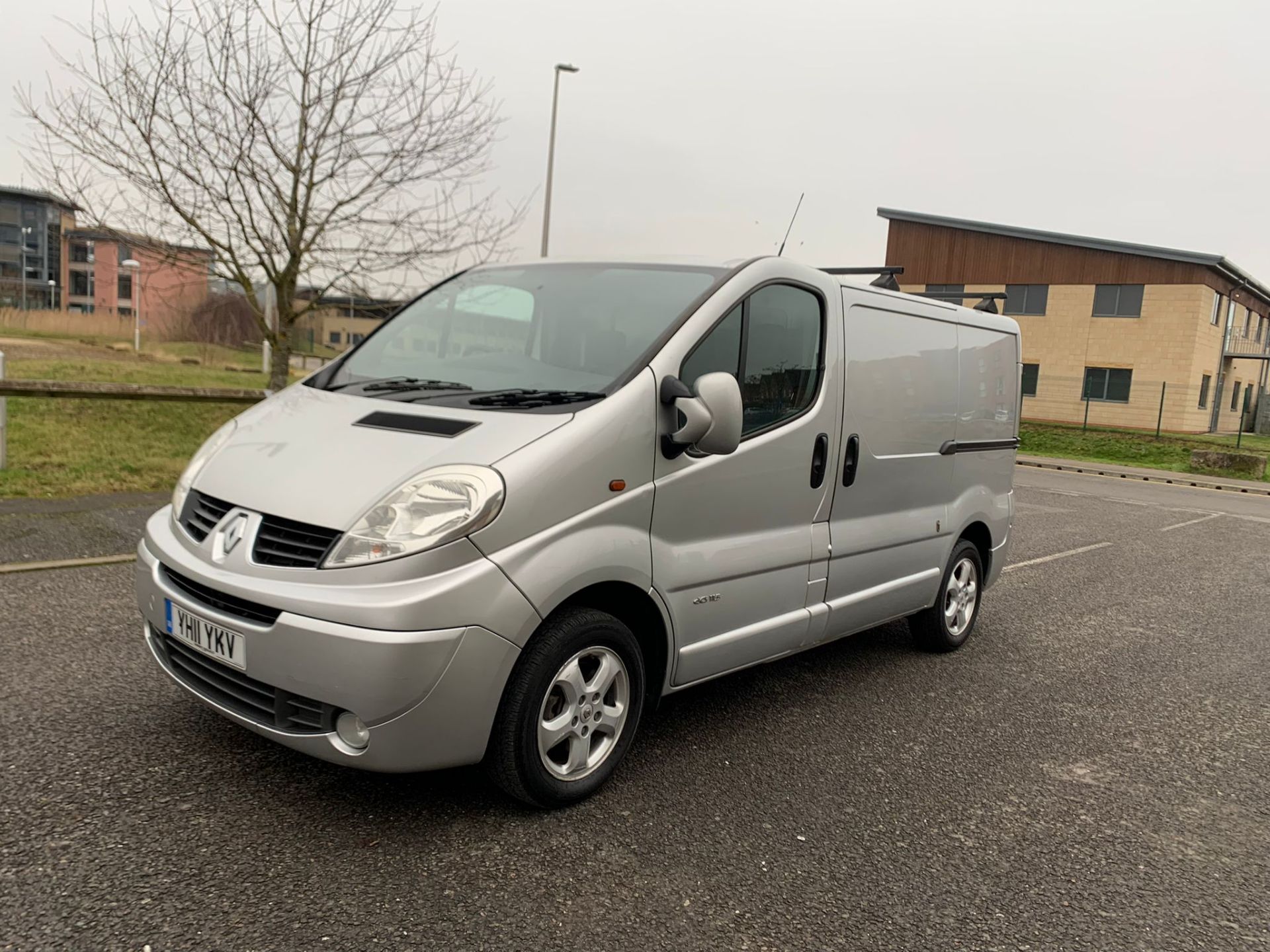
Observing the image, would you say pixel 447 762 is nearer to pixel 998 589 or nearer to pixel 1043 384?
pixel 998 589

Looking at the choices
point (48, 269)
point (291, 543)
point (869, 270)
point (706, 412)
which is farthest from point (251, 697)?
point (48, 269)

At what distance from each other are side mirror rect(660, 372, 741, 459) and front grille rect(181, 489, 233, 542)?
146 cm

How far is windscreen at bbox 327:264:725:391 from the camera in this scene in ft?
11.0

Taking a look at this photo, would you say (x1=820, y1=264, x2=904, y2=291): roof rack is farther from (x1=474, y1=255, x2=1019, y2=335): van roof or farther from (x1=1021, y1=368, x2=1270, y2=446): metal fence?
(x1=1021, y1=368, x2=1270, y2=446): metal fence

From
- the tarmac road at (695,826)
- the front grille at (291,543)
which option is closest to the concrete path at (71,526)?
the tarmac road at (695,826)

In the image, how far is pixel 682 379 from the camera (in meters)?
3.31

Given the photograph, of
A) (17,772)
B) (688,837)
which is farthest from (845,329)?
(17,772)

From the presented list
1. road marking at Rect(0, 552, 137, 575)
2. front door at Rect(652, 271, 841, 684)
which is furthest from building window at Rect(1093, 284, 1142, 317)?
road marking at Rect(0, 552, 137, 575)

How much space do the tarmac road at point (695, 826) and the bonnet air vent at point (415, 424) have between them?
1.20 meters

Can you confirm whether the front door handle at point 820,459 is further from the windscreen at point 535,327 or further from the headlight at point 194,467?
the headlight at point 194,467

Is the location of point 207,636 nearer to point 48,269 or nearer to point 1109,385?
point 1109,385

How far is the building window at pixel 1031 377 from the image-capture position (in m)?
34.5

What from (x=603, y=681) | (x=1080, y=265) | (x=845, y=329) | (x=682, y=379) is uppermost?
(x=1080, y=265)

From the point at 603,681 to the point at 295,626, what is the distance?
1016 millimetres
